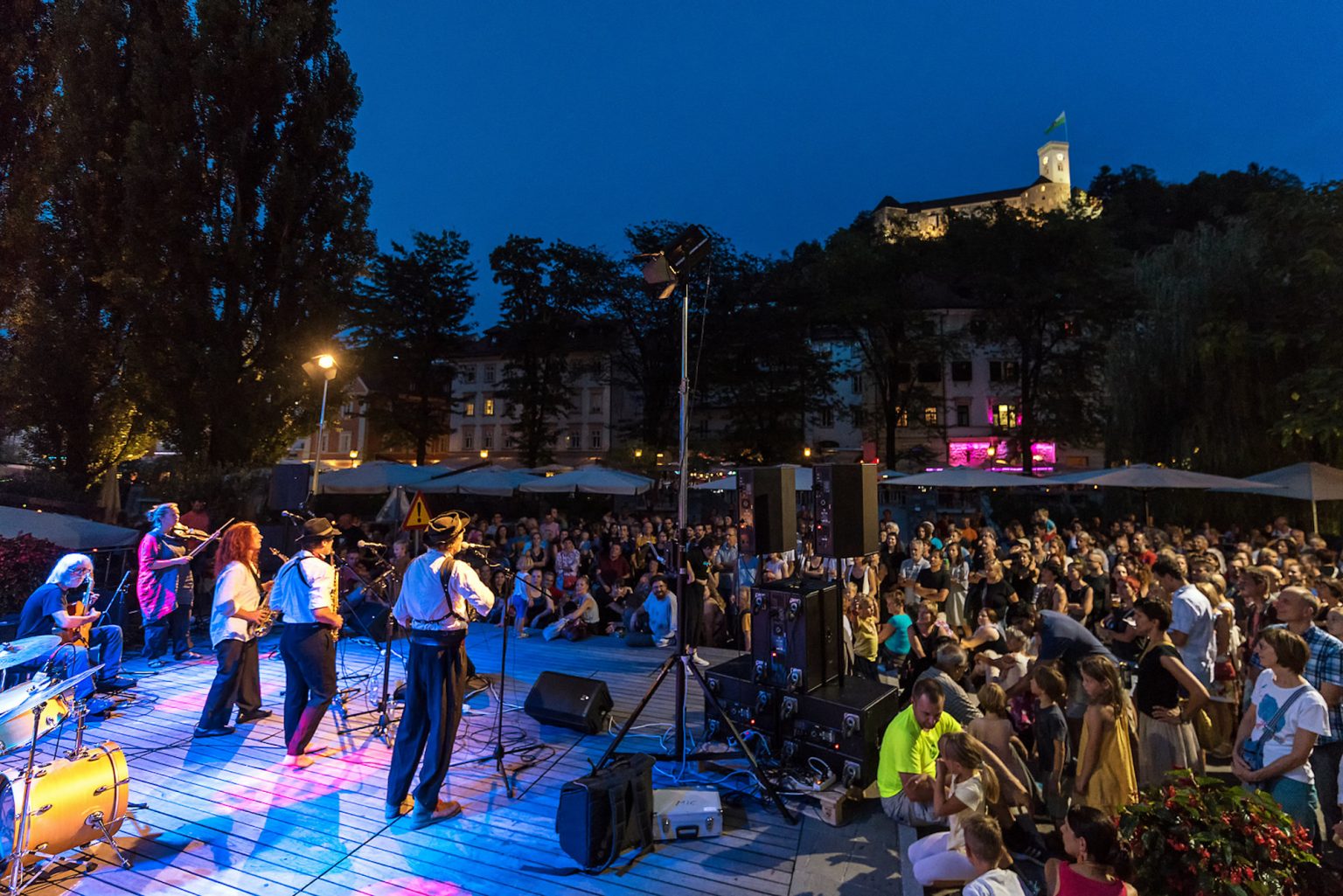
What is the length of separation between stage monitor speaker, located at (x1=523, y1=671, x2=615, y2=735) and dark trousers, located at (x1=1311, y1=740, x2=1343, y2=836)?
4.81m

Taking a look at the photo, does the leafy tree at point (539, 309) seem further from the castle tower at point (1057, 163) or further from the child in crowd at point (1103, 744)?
the castle tower at point (1057, 163)

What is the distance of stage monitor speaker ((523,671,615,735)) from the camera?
562 centimetres

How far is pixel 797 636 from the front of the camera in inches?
196

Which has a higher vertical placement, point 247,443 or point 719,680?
point 247,443

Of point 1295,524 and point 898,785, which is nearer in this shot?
point 898,785

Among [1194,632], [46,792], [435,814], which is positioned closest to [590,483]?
[435,814]

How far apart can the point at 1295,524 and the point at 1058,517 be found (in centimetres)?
852

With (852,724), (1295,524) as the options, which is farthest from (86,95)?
(1295,524)

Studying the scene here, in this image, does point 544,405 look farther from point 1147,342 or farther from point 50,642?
point 50,642

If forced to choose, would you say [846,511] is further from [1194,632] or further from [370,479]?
[370,479]

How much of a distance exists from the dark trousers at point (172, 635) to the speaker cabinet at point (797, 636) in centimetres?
709

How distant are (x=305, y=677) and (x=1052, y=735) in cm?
532

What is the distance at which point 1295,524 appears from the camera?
14.7 metres

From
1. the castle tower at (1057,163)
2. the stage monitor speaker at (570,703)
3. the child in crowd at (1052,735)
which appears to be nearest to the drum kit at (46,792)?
the stage monitor speaker at (570,703)
